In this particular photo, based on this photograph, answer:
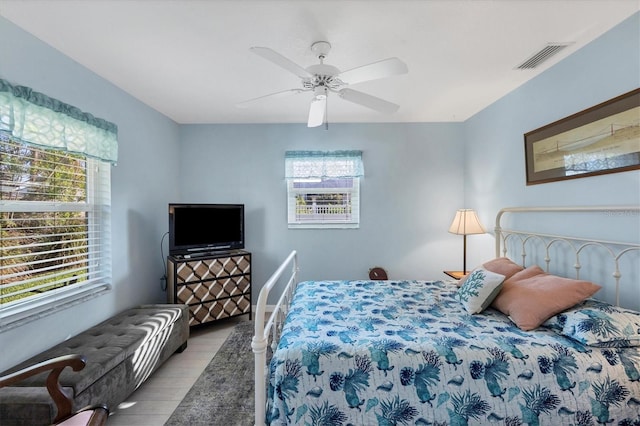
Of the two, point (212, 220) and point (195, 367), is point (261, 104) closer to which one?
point (212, 220)

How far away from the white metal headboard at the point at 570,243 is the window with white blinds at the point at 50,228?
362cm

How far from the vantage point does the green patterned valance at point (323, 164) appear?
3.43m

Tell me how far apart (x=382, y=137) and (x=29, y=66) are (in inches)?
125

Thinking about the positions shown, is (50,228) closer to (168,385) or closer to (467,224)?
(168,385)

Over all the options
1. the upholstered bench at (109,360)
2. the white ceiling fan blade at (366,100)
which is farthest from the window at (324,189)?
the upholstered bench at (109,360)

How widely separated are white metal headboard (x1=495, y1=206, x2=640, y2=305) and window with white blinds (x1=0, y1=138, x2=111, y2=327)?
3619 mm

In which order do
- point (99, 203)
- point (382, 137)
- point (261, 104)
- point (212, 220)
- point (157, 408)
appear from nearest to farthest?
1. point (157, 408)
2. point (99, 203)
3. point (261, 104)
4. point (212, 220)
5. point (382, 137)

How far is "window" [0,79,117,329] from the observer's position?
65.0 inches

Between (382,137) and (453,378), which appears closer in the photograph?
(453,378)

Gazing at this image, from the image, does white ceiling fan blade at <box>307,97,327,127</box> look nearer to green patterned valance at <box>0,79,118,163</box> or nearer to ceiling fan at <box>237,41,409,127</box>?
ceiling fan at <box>237,41,409,127</box>

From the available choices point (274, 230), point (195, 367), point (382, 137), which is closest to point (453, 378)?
point (195, 367)

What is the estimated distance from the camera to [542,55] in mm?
2004

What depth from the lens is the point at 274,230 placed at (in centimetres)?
351

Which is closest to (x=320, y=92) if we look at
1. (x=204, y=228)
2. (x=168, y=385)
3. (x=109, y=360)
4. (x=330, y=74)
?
(x=330, y=74)
